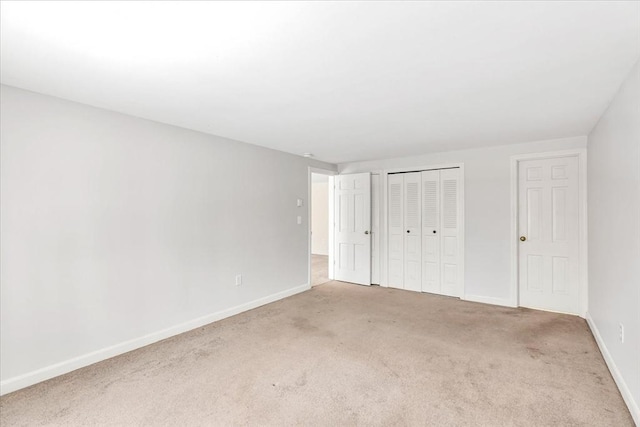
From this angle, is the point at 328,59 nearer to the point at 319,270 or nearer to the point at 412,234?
the point at 412,234

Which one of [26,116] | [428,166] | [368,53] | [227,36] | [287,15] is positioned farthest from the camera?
[428,166]

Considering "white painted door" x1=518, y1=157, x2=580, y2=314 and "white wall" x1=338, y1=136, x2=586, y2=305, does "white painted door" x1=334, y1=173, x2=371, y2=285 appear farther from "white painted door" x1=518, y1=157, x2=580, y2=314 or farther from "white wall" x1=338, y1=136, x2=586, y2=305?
"white painted door" x1=518, y1=157, x2=580, y2=314

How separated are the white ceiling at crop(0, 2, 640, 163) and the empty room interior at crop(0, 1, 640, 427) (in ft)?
0.05

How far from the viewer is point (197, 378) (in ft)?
7.83

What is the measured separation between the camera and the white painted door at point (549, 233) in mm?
3811

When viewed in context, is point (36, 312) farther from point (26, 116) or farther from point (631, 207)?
point (631, 207)

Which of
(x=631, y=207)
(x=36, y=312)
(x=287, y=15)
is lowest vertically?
(x=36, y=312)

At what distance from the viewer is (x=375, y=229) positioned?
209 inches

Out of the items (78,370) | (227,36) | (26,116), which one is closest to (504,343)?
(227,36)

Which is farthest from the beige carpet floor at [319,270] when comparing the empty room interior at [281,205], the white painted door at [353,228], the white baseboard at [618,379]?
the white baseboard at [618,379]

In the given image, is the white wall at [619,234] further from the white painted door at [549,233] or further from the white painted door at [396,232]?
the white painted door at [396,232]

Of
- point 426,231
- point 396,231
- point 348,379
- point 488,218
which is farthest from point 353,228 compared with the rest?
point 348,379

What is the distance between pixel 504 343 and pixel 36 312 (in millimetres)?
3976

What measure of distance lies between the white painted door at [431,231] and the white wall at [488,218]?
39cm
